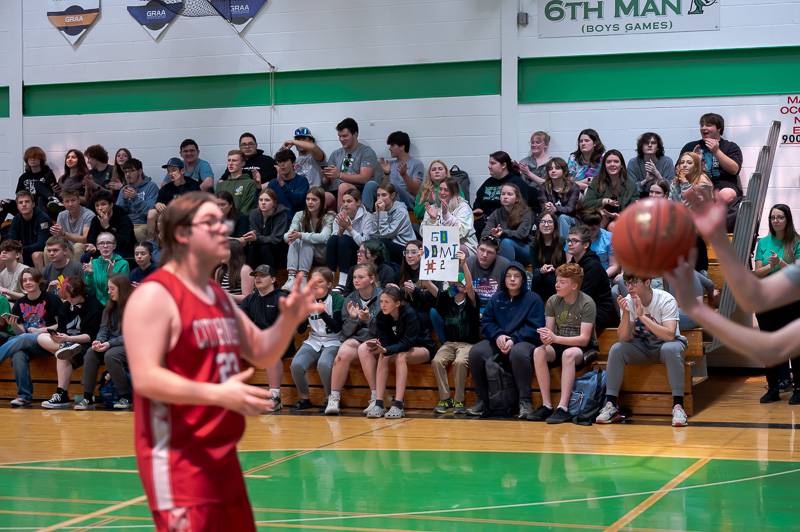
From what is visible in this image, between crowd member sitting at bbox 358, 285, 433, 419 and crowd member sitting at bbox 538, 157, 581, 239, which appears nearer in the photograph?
crowd member sitting at bbox 358, 285, 433, 419

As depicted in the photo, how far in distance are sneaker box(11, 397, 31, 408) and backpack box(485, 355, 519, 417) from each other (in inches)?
196

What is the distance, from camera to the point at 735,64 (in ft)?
40.1

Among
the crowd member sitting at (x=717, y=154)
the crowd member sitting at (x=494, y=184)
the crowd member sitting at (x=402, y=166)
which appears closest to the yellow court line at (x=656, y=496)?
the crowd member sitting at (x=717, y=154)

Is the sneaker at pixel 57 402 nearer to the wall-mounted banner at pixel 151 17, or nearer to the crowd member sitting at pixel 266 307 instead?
the crowd member sitting at pixel 266 307

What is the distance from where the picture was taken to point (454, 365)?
9719mm

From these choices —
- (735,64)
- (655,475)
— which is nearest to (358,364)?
(655,475)

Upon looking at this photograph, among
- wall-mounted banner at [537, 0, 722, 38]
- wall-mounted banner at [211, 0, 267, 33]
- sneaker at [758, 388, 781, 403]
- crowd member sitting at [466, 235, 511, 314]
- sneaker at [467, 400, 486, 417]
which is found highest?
wall-mounted banner at [211, 0, 267, 33]

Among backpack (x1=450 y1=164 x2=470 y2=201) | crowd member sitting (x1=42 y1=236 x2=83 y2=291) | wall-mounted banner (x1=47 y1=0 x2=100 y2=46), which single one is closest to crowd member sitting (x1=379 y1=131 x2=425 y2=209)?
backpack (x1=450 y1=164 x2=470 y2=201)

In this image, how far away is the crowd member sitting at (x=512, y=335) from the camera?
30.5 feet

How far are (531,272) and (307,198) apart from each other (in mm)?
2596

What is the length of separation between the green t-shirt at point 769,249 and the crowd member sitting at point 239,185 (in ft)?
19.6

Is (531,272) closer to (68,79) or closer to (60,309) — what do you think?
(60,309)

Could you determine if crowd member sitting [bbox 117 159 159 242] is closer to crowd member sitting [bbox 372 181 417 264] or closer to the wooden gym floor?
crowd member sitting [bbox 372 181 417 264]

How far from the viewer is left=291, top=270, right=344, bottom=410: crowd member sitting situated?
10.1 meters
